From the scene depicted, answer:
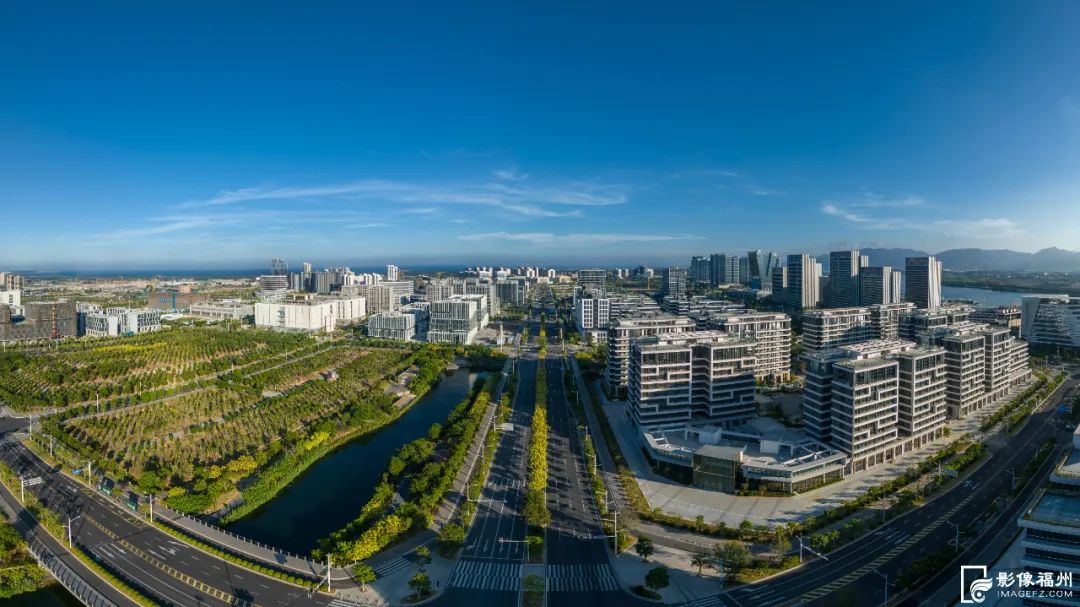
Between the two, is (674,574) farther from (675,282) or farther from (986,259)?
(986,259)

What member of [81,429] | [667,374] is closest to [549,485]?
[667,374]

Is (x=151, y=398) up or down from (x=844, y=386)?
down

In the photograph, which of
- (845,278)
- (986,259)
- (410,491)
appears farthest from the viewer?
(986,259)

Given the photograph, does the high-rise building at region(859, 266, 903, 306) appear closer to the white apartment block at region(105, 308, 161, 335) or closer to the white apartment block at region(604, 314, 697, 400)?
the white apartment block at region(604, 314, 697, 400)

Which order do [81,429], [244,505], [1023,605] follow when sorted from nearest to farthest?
[1023,605] < [244,505] < [81,429]

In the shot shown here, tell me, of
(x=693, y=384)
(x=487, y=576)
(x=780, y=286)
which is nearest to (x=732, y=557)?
(x=487, y=576)

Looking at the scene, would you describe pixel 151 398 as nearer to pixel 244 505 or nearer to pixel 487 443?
pixel 244 505

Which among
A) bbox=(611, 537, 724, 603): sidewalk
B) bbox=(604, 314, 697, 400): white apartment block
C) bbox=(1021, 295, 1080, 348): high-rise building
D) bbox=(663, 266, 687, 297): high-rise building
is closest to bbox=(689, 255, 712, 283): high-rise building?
bbox=(663, 266, 687, 297): high-rise building
